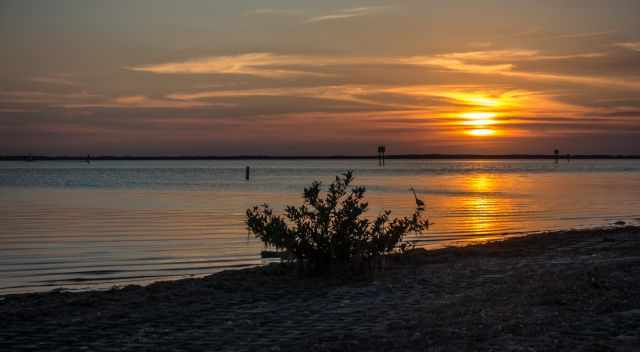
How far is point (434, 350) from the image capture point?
753 cm

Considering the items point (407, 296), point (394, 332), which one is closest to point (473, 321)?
point (394, 332)

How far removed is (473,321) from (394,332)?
3.28 feet

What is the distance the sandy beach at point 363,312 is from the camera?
7.99 m

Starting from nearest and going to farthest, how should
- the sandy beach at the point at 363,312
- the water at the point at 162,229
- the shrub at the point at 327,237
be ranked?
the sandy beach at the point at 363,312, the shrub at the point at 327,237, the water at the point at 162,229

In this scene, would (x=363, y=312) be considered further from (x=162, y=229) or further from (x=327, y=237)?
(x=162, y=229)

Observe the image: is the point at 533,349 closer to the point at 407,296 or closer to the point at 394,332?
the point at 394,332

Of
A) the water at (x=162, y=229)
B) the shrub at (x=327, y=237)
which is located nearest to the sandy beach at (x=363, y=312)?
the shrub at (x=327, y=237)

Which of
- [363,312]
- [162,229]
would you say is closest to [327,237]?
[363,312]

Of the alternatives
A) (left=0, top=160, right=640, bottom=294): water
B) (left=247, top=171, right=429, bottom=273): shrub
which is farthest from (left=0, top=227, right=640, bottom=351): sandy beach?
(left=0, top=160, right=640, bottom=294): water

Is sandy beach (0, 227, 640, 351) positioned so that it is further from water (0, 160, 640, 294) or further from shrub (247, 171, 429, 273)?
water (0, 160, 640, 294)

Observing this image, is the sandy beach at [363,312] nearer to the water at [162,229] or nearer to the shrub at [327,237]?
the shrub at [327,237]

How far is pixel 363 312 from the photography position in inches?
386

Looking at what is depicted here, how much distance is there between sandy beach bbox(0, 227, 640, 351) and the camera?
7988mm

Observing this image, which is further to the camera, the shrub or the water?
the water
